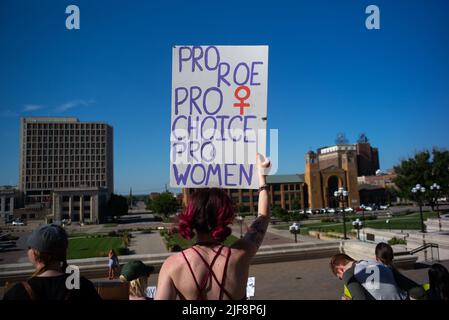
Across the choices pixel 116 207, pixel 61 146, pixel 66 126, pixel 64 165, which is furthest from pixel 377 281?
pixel 64 165

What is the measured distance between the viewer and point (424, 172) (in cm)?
4988

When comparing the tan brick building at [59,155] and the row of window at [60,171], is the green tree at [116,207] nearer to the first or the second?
the tan brick building at [59,155]

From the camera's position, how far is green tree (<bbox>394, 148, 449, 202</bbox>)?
161ft

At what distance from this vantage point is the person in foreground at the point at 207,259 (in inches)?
74.3

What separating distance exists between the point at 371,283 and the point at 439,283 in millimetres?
909

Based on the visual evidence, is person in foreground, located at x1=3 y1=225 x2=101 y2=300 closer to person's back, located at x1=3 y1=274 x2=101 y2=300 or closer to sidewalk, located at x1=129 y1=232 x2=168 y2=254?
person's back, located at x1=3 y1=274 x2=101 y2=300

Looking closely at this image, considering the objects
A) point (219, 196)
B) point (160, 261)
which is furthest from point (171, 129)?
point (160, 261)

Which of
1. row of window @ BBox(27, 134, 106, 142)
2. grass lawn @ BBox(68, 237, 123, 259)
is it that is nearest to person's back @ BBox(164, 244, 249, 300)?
grass lawn @ BBox(68, 237, 123, 259)

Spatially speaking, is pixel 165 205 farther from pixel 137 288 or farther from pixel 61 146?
pixel 137 288

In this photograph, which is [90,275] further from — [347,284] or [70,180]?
[70,180]

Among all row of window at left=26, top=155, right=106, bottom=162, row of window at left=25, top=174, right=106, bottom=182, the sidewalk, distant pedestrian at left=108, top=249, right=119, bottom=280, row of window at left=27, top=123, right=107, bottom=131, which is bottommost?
the sidewalk

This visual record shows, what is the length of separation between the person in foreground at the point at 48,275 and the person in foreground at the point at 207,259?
536 mm

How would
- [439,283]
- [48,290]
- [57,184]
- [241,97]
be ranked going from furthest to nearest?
[57,184] < [439,283] < [241,97] < [48,290]

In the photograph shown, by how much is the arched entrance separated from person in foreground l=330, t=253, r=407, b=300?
288ft
